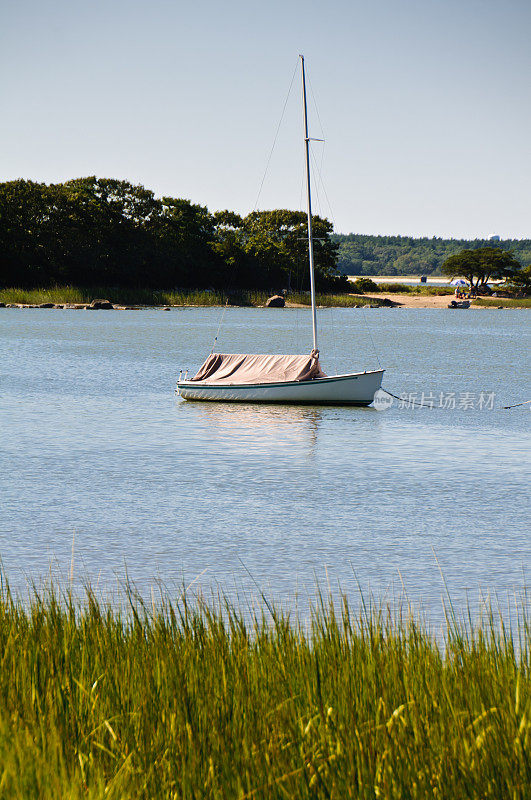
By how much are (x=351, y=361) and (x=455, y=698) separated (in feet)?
128

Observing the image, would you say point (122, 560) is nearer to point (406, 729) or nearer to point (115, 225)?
point (406, 729)

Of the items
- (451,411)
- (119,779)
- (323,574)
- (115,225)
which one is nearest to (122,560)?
(323,574)

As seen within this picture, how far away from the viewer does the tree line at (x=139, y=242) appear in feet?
317

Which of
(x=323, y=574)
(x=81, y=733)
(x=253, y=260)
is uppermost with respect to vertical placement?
(x=253, y=260)

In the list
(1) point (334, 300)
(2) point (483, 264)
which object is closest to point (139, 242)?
(1) point (334, 300)

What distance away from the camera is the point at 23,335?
2280 inches

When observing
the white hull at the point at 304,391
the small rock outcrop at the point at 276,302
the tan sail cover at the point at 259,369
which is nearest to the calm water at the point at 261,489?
the white hull at the point at 304,391

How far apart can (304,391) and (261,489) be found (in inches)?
407

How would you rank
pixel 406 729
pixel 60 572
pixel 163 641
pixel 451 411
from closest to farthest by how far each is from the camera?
1. pixel 406 729
2. pixel 163 641
3. pixel 60 572
4. pixel 451 411

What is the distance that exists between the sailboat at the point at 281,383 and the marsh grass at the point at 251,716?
1907 centimetres

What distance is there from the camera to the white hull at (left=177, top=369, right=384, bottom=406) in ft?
81.7

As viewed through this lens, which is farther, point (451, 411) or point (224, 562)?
point (451, 411)

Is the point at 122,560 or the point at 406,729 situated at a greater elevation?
the point at 406,729

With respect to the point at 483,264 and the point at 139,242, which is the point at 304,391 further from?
the point at 483,264
